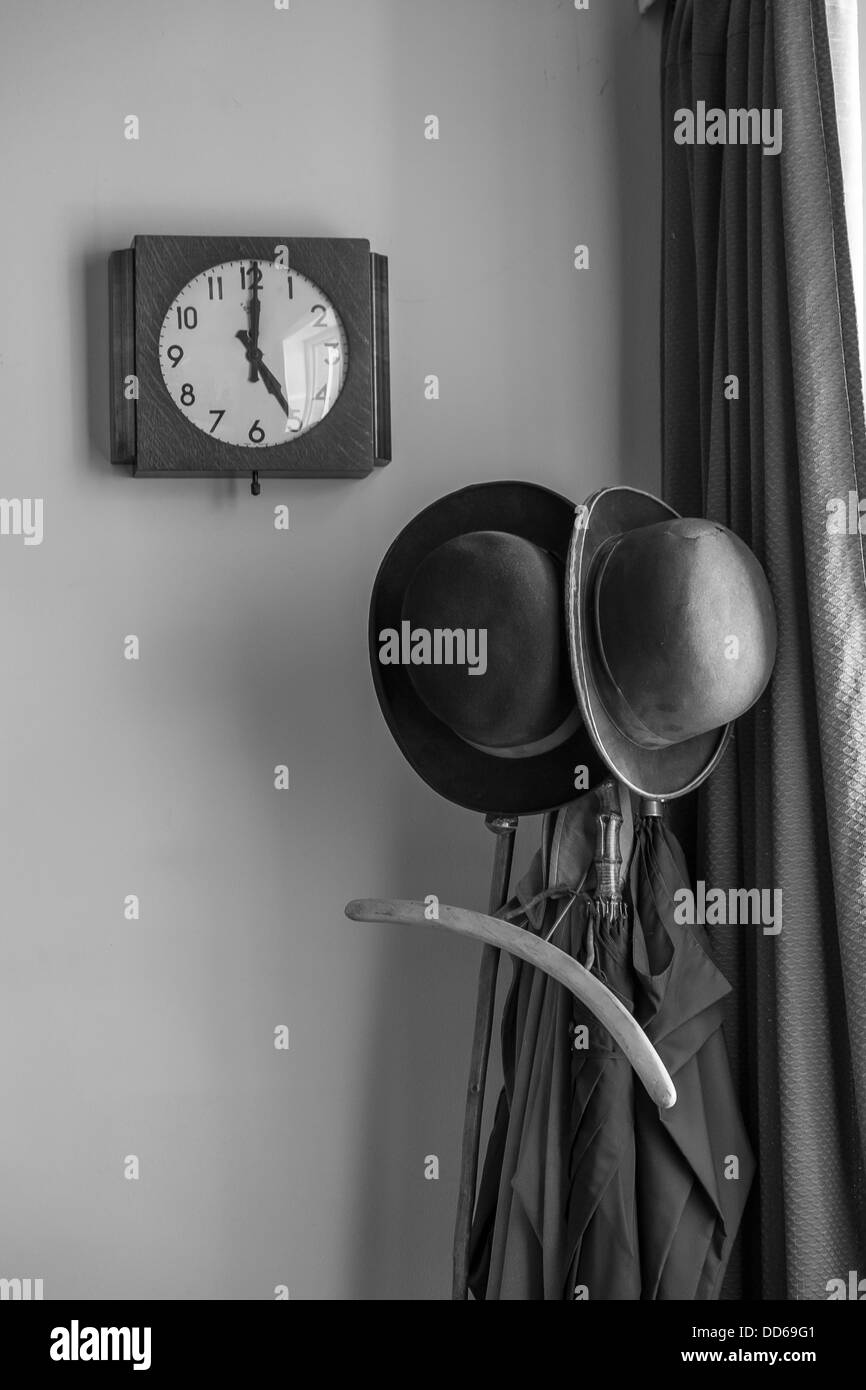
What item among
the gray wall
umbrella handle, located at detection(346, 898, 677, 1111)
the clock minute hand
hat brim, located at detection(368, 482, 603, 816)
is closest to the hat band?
hat brim, located at detection(368, 482, 603, 816)

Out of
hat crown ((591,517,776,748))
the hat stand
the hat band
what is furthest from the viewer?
the hat stand

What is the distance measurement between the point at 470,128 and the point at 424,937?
1134mm

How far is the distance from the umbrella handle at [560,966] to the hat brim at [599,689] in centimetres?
21

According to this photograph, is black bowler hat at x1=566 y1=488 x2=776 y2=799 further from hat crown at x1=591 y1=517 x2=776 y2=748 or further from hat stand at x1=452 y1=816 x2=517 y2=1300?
hat stand at x1=452 y1=816 x2=517 y2=1300

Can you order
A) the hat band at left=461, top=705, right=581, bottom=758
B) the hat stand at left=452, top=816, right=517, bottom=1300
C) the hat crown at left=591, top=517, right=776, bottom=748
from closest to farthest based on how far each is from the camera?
the hat crown at left=591, top=517, right=776, bottom=748
the hat band at left=461, top=705, right=581, bottom=758
the hat stand at left=452, top=816, right=517, bottom=1300

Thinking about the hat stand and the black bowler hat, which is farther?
the hat stand

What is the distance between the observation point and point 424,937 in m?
1.75

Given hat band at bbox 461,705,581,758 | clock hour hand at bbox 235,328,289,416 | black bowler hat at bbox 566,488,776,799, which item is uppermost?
clock hour hand at bbox 235,328,289,416

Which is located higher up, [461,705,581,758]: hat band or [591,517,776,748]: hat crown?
[591,517,776,748]: hat crown

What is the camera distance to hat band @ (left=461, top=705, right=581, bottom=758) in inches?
55.5

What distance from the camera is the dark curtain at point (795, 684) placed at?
1381mm

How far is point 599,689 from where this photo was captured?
1.37 meters

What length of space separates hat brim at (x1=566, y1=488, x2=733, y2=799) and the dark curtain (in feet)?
0.32
